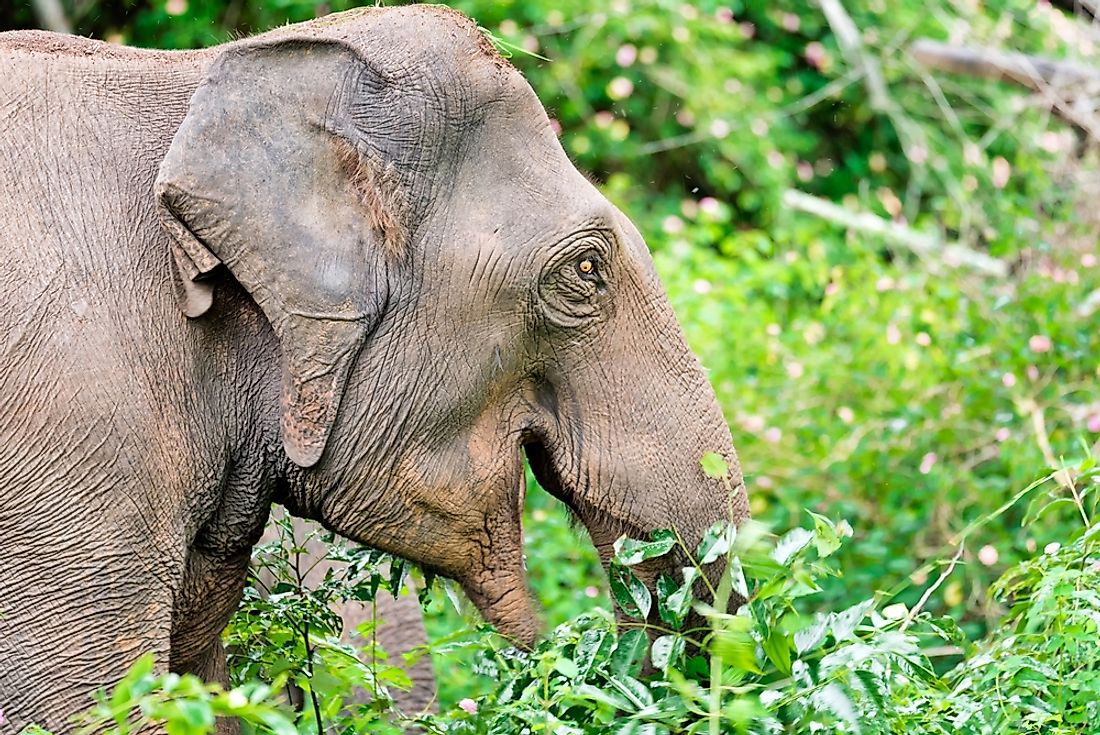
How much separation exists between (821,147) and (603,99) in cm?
172

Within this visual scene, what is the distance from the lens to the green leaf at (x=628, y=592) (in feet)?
9.34

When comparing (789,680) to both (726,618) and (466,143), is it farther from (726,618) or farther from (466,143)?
(466,143)

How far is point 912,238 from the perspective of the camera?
23.4 feet

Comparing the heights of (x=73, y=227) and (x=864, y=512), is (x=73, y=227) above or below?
above

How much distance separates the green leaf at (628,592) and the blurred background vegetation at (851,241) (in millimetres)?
482

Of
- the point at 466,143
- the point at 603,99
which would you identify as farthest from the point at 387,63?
the point at 603,99

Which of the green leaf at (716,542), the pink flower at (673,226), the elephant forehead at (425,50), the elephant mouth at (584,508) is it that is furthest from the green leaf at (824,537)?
the pink flower at (673,226)

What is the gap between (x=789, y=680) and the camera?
8.83ft

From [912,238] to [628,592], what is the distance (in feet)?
14.8

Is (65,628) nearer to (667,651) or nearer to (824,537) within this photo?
Answer: (667,651)

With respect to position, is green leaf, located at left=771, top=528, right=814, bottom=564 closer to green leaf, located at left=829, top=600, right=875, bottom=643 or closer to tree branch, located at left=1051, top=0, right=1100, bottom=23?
green leaf, located at left=829, top=600, right=875, bottom=643

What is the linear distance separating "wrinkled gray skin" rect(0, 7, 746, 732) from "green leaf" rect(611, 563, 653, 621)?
0.10 metres

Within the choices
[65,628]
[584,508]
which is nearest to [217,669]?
[65,628]

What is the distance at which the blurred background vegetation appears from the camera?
5594mm
